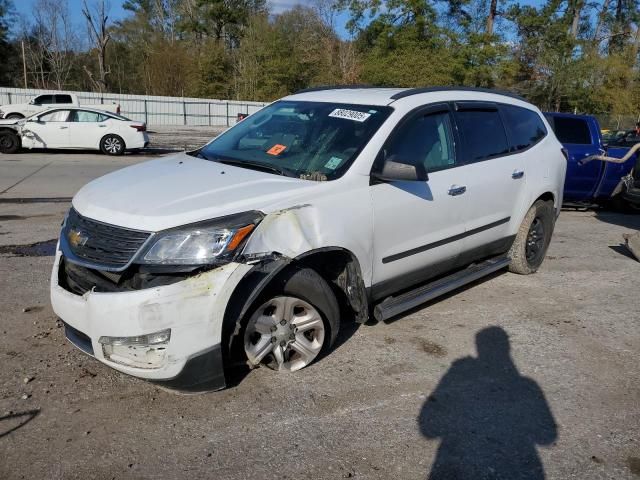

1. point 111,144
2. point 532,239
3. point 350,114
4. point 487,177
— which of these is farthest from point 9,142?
point 487,177

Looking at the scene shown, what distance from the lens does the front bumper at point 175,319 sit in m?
2.81

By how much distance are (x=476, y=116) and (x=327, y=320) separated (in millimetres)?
2356

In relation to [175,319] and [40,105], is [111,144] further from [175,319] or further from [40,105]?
[175,319]

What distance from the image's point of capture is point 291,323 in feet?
11.1

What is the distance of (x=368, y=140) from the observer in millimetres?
3742

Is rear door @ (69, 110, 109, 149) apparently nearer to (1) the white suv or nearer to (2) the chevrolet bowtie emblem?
(1) the white suv

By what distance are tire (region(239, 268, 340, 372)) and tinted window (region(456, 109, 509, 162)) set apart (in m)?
1.85

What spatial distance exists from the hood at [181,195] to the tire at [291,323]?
511 millimetres

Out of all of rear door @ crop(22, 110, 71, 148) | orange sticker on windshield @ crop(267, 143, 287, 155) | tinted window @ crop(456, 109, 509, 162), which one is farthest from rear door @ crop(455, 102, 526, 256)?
rear door @ crop(22, 110, 71, 148)

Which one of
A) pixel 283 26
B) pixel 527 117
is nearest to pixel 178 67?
pixel 283 26

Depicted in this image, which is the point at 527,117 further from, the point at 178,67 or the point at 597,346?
the point at 178,67

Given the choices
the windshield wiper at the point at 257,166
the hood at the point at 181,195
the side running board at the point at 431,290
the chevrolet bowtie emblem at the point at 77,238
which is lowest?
the side running board at the point at 431,290

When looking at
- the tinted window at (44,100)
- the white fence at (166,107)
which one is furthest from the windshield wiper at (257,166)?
the white fence at (166,107)

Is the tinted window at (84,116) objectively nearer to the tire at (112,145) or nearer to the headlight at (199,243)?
the tire at (112,145)
